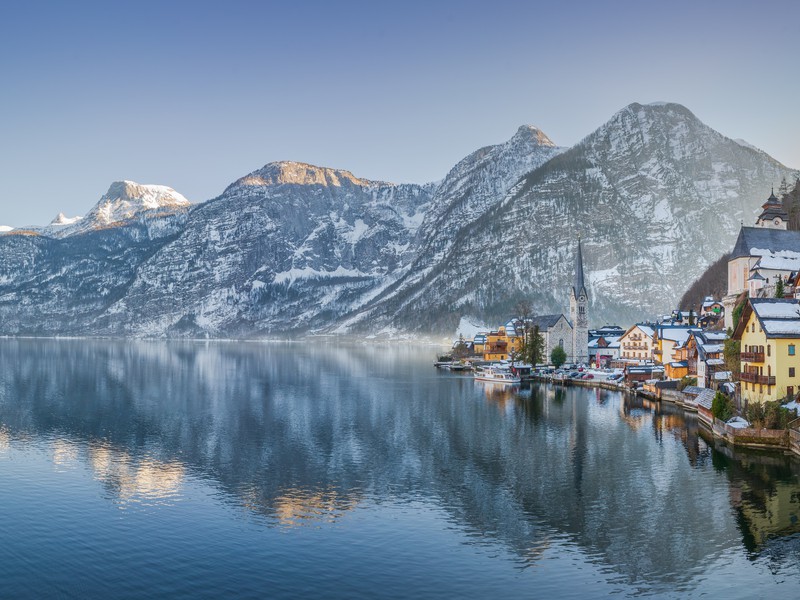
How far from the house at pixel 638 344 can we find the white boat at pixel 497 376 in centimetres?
2942

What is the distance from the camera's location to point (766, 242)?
118188 millimetres

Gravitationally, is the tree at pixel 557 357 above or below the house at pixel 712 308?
below

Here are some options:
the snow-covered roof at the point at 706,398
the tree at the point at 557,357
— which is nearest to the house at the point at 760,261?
the snow-covered roof at the point at 706,398

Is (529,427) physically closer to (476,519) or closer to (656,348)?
(476,519)

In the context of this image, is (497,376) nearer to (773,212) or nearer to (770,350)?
(773,212)

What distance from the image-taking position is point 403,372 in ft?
598

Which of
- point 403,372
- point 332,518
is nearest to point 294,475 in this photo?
point 332,518

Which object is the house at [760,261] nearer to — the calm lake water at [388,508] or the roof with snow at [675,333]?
the roof with snow at [675,333]

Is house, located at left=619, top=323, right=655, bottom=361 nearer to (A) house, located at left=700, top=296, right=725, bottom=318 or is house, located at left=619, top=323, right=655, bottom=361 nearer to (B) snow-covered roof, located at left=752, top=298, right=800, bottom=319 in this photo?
(A) house, located at left=700, top=296, right=725, bottom=318

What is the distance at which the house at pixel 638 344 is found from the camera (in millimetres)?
158250

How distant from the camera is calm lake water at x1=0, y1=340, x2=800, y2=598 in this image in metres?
38.2

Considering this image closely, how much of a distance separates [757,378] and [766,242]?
172 ft

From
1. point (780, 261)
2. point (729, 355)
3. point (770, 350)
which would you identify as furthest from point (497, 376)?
point (770, 350)

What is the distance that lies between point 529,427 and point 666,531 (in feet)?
139
